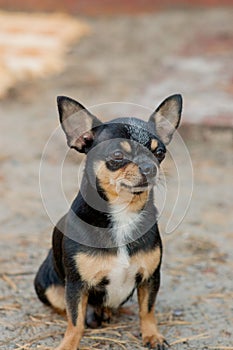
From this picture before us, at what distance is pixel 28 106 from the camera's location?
7.77 metres

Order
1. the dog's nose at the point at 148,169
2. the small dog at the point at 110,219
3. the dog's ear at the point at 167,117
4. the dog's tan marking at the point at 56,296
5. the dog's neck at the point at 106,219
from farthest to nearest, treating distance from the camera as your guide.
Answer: the dog's tan marking at the point at 56,296, the dog's ear at the point at 167,117, the dog's neck at the point at 106,219, the small dog at the point at 110,219, the dog's nose at the point at 148,169

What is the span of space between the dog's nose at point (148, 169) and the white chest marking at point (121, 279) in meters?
0.43

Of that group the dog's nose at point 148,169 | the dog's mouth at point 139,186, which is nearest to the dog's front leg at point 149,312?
the dog's mouth at point 139,186

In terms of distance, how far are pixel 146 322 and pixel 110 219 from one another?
58 centimetres

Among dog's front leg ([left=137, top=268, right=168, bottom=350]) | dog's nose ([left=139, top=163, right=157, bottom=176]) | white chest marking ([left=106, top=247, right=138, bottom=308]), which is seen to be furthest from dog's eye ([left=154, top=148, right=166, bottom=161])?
dog's front leg ([left=137, top=268, right=168, bottom=350])

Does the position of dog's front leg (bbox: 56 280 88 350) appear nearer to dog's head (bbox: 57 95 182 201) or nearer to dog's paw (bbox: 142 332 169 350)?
dog's paw (bbox: 142 332 169 350)

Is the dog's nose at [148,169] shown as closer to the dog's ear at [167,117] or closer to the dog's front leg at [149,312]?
the dog's ear at [167,117]

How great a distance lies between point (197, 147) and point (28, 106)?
208cm

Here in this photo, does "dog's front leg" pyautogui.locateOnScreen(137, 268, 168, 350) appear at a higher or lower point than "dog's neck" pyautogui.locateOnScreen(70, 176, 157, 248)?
lower

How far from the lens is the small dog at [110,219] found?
3330mm

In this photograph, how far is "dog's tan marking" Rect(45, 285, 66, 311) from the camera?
385 cm

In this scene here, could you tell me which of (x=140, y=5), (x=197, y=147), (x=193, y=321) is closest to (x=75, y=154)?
(x=197, y=147)

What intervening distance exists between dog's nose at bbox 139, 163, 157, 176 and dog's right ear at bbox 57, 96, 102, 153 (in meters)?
0.38

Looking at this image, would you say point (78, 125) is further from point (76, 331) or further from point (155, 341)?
point (155, 341)
